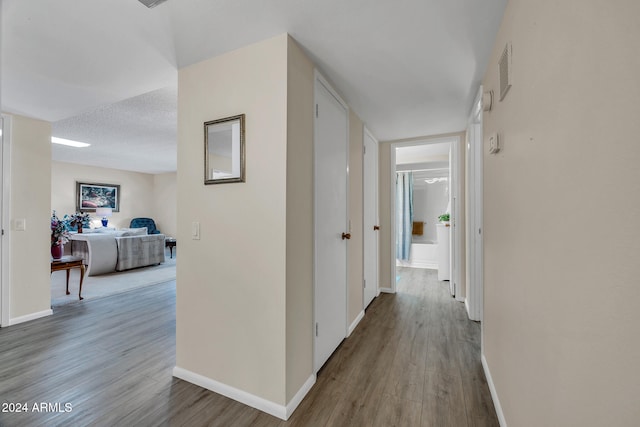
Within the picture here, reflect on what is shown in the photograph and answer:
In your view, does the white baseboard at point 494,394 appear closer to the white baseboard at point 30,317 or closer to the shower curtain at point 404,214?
the shower curtain at point 404,214

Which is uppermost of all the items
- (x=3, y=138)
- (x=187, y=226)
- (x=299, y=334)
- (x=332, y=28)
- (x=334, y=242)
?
(x=332, y=28)

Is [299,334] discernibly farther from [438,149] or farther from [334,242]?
[438,149]

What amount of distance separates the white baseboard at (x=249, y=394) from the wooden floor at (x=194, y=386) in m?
0.03

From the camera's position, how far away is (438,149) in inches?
193

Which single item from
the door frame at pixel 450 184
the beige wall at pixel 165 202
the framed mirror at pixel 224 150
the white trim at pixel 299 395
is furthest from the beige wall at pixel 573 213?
the beige wall at pixel 165 202

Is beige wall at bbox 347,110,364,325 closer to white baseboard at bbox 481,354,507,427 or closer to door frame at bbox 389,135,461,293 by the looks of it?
door frame at bbox 389,135,461,293

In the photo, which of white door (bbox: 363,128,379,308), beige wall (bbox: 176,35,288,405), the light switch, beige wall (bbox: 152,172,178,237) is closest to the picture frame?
beige wall (bbox: 152,172,178,237)

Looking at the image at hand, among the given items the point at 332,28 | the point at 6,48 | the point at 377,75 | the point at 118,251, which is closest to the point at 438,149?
the point at 377,75

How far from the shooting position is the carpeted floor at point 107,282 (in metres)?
3.81

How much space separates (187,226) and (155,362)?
1.16m

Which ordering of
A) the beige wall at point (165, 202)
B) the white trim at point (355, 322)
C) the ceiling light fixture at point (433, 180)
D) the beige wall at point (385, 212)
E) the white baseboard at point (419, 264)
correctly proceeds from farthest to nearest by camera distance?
the beige wall at point (165, 202) < the ceiling light fixture at point (433, 180) < the white baseboard at point (419, 264) < the beige wall at point (385, 212) < the white trim at point (355, 322)

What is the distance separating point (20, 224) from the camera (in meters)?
2.93

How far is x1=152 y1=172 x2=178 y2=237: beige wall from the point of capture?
8445 mm

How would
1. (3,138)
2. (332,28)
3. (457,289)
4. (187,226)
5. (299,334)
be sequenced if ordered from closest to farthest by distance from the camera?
1. (332,28)
2. (299,334)
3. (187,226)
4. (3,138)
5. (457,289)
